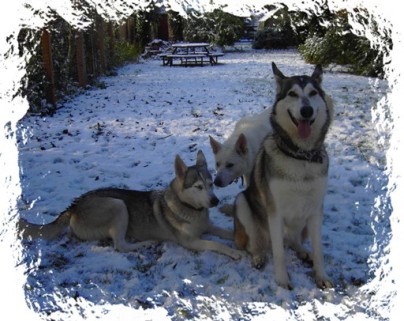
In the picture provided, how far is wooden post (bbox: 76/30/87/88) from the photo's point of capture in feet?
35.6

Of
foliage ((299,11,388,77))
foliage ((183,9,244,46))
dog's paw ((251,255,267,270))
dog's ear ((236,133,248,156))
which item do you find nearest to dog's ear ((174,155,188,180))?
dog's paw ((251,255,267,270))

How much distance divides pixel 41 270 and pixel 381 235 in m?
3.01

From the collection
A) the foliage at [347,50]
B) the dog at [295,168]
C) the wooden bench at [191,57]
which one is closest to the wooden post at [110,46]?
the wooden bench at [191,57]

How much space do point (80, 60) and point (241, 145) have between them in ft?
25.3

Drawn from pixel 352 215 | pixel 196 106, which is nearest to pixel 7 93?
pixel 352 215

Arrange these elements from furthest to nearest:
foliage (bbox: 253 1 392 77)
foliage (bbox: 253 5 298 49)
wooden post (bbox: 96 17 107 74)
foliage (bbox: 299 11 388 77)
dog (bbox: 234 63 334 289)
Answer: foliage (bbox: 253 5 298 49) < wooden post (bbox: 96 17 107 74) < foliage (bbox: 299 11 388 77) < foliage (bbox: 253 1 392 77) < dog (bbox: 234 63 334 289)

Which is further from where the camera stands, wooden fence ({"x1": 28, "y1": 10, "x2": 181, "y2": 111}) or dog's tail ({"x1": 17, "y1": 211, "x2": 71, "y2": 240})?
wooden fence ({"x1": 28, "y1": 10, "x2": 181, "y2": 111})

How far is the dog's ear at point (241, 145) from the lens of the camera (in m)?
4.79

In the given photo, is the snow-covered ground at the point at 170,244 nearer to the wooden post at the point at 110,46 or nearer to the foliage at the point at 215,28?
the wooden post at the point at 110,46

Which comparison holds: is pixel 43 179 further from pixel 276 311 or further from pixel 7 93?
pixel 276 311

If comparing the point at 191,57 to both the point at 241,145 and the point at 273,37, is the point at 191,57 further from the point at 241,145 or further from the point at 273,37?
the point at 241,145

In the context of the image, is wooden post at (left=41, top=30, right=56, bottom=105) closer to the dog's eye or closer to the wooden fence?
the wooden fence

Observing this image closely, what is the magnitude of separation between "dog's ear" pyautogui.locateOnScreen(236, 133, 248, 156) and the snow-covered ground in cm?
53

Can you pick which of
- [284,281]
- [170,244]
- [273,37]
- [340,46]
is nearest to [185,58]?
[340,46]
